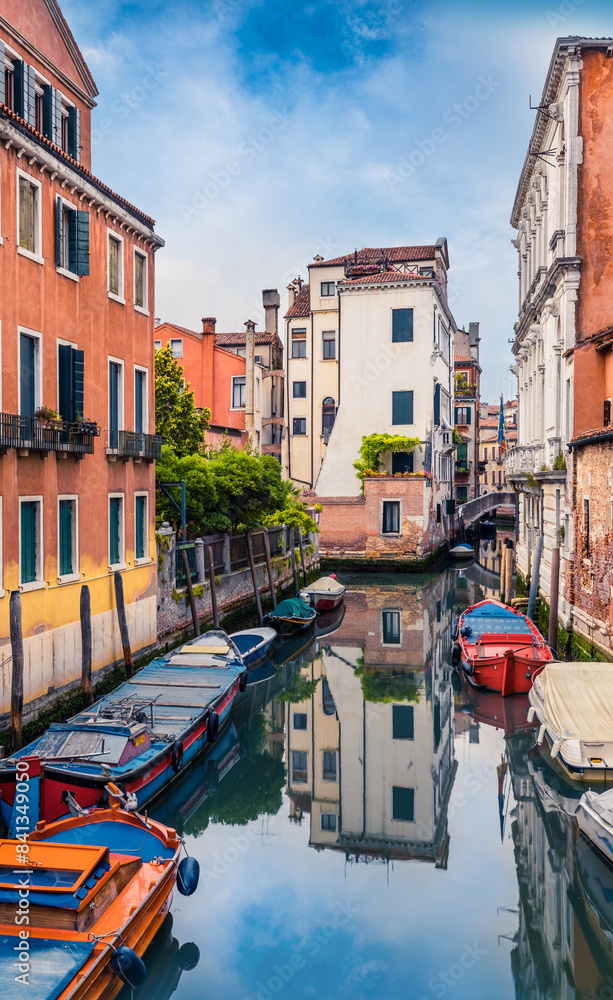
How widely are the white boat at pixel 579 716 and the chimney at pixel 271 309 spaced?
27161mm

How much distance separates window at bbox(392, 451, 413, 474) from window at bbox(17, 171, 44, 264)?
20628 millimetres

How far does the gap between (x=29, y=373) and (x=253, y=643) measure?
22.3 ft

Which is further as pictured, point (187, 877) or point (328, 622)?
point (328, 622)

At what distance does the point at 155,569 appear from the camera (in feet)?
44.4

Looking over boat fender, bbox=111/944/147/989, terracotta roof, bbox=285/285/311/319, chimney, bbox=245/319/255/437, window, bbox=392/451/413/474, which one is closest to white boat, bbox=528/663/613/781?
boat fender, bbox=111/944/147/989

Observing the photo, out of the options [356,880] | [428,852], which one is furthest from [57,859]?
[428,852]

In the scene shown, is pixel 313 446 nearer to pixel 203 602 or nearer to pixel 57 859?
pixel 203 602

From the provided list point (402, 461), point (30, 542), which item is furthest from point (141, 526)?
point (402, 461)

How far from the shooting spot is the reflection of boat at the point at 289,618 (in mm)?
17562

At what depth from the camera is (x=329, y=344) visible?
32.5 meters

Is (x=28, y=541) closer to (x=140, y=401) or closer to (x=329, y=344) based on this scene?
(x=140, y=401)

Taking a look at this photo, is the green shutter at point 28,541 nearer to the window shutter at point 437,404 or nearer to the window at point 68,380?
the window at point 68,380

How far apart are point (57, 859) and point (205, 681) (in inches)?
226

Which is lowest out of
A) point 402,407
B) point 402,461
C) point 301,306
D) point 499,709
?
point 499,709
